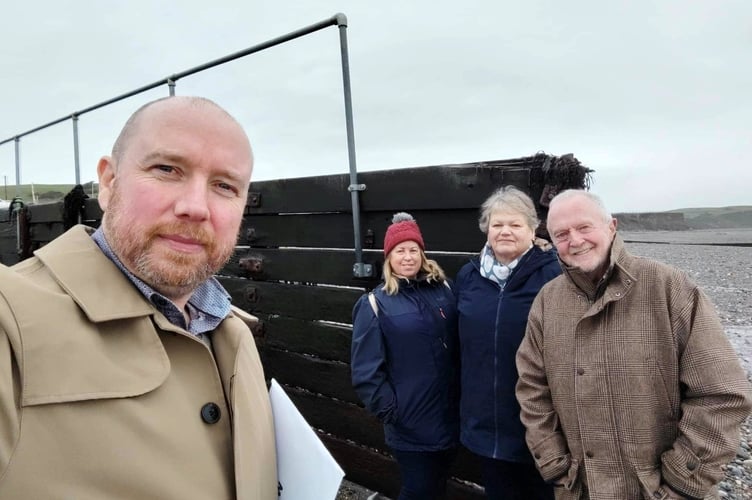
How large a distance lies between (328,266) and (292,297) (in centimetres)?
55

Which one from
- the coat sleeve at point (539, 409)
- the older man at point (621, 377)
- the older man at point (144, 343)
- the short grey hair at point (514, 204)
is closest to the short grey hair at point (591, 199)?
the older man at point (621, 377)

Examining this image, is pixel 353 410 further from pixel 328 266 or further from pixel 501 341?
pixel 501 341

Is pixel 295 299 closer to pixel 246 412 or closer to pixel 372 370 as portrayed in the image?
pixel 372 370

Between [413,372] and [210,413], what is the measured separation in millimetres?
1791

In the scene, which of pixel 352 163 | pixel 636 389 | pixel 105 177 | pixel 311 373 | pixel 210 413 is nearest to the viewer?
pixel 210 413

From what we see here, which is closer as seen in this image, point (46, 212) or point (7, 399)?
point (7, 399)

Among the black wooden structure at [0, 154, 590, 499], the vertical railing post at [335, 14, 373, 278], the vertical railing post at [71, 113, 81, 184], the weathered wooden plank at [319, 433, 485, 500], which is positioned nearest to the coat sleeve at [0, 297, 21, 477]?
the black wooden structure at [0, 154, 590, 499]

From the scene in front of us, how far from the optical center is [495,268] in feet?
8.78

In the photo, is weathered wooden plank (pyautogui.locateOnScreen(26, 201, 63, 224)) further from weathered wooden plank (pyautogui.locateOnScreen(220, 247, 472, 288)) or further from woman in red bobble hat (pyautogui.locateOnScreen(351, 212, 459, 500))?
woman in red bobble hat (pyautogui.locateOnScreen(351, 212, 459, 500))

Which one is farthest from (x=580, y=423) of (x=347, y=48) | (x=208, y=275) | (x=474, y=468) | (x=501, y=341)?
(x=347, y=48)

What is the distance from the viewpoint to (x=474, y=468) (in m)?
3.38

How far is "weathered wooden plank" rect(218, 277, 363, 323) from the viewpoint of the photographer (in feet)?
13.3

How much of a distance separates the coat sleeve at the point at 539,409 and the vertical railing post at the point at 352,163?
4.96 ft

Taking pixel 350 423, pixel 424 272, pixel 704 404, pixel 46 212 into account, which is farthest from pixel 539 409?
A: pixel 46 212
